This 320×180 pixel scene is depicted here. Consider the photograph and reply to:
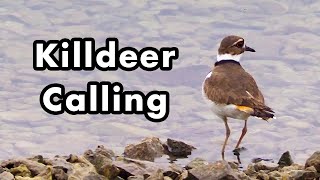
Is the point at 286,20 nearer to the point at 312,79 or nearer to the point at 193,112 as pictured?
the point at 312,79

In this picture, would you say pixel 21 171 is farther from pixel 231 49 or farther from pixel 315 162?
pixel 231 49

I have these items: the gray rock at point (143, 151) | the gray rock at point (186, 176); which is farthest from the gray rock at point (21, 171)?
the gray rock at point (143, 151)

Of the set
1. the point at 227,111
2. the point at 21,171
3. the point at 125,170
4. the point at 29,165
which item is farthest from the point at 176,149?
the point at 21,171

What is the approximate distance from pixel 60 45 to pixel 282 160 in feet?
12.4

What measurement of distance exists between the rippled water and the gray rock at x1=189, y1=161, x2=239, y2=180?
2471mm

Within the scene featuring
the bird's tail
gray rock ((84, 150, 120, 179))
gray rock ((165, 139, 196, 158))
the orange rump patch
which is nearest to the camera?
gray rock ((84, 150, 120, 179))

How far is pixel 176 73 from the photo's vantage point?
45.8 ft

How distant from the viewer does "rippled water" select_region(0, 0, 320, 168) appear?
11.6 metres

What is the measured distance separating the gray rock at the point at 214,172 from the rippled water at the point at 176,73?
247 centimetres

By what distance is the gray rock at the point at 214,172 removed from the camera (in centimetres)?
827

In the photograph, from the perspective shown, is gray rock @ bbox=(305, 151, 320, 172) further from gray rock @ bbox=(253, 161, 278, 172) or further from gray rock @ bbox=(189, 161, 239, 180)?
gray rock @ bbox=(189, 161, 239, 180)

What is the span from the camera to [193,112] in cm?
1266

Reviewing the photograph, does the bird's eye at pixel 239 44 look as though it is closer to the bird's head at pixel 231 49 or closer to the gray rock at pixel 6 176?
the bird's head at pixel 231 49

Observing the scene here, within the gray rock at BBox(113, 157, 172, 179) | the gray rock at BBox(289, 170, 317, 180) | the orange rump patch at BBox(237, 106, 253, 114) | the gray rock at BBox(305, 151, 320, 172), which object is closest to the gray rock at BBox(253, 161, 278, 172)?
the gray rock at BBox(305, 151, 320, 172)
